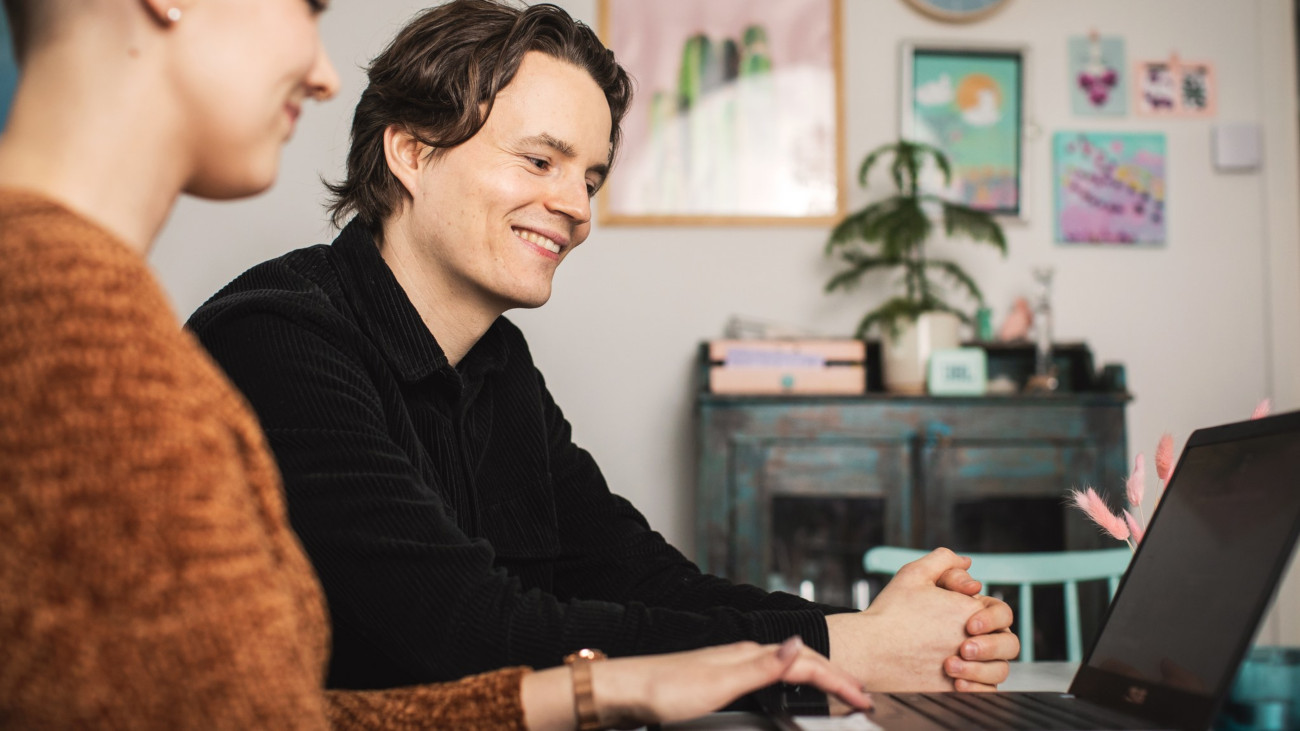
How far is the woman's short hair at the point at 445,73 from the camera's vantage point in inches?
53.5

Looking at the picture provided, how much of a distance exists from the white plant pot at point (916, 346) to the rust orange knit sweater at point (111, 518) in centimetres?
235

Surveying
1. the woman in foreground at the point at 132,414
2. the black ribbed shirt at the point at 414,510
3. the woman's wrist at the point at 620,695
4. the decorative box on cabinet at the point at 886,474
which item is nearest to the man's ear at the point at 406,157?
the black ribbed shirt at the point at 414,510

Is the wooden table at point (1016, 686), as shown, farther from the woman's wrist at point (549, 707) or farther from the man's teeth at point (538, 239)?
the man's teeth at point (538, 239)

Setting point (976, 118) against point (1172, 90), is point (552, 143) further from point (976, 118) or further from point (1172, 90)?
point (1172, 90)

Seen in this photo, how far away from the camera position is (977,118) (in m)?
3.19

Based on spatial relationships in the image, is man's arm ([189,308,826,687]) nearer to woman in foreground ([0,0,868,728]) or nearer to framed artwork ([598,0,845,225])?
woman in foreground ([0,0,868,728])

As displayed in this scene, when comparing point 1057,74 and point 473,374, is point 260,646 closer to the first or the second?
point 473,374

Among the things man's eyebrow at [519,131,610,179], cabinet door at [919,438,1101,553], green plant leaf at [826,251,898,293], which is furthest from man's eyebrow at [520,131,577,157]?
green plant leaf at [826,251,898,293]

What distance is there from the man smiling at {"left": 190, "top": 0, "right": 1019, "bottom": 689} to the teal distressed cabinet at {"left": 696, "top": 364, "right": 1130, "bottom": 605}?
1182 millimetres

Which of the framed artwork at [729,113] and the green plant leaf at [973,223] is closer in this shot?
the green plant leaf at [973,223]

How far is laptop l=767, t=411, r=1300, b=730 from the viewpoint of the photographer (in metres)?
0.73

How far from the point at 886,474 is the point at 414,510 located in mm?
1894

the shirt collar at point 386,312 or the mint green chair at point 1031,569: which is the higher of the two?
the shirt collar at point 386,312

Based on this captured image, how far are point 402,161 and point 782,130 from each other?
1.96 meters
